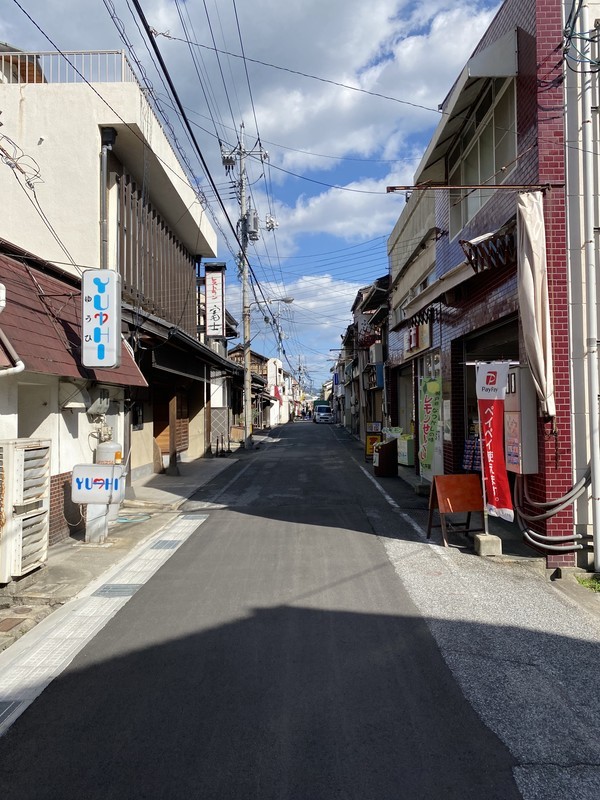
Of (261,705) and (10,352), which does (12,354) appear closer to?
(10,352)

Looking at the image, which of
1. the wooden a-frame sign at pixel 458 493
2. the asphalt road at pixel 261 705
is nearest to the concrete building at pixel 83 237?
the asphalt road at pixel 261 705

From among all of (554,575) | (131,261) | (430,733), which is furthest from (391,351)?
(430,733)

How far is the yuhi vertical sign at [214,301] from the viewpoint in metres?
21.3

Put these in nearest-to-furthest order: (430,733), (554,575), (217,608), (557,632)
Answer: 1. (430,733)
2. (557,632)
3. (217,608)
4. (554,575)

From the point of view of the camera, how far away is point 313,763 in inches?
124

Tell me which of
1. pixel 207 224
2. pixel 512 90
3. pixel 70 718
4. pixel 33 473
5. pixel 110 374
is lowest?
pixel 70 718

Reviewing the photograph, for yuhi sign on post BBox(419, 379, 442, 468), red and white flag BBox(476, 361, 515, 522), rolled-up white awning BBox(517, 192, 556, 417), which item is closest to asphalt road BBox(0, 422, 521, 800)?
red and white flag BBox(476, 361, 515, 522)

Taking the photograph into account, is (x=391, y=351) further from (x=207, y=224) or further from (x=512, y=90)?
(x=512, y=90)

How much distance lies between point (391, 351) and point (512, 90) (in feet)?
45.1

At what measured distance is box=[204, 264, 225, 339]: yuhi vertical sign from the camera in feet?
70.0

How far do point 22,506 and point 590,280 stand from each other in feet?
23.5

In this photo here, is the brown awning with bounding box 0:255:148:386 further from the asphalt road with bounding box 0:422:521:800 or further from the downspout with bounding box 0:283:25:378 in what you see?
the asphalt road with bounding box 0:422:521:800

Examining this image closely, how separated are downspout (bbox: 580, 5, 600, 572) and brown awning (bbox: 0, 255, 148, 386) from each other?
669 centimetres

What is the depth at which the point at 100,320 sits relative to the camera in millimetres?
8781
